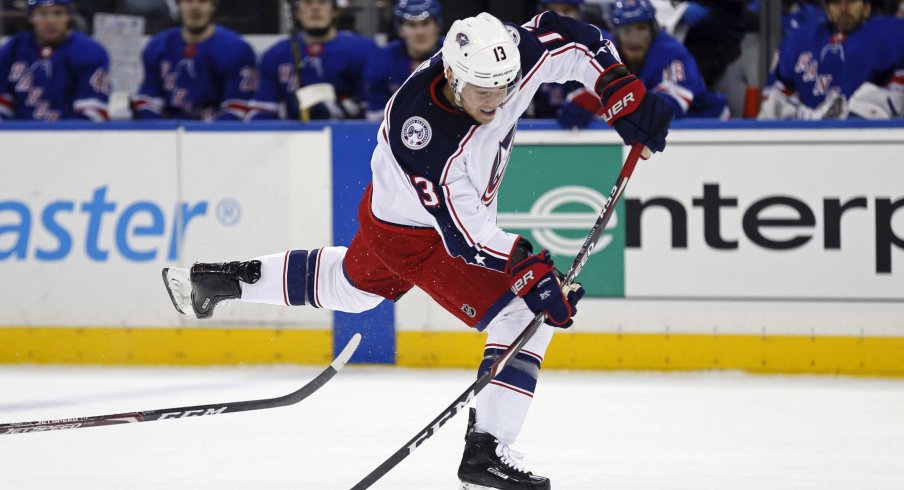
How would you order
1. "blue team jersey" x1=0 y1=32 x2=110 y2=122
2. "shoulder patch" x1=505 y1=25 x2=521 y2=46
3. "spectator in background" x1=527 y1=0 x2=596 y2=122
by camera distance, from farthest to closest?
1. "blue team jersey" x1=0 y1=32 x2=110 y2=122
2. "spectator in background" x1=527 y1=0 x2=596 y2=122
3. "shoulder patch" x1=505 y1=25 x2=521 y2=46

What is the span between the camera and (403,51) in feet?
19.2

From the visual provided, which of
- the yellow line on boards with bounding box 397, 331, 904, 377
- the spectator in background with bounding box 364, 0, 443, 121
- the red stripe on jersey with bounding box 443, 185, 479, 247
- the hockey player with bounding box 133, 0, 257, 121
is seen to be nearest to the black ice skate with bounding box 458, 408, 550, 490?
the red stripe on jersey with bounding box 443, 185, 479, 247

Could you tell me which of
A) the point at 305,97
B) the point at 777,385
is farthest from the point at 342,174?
the point at 777,385

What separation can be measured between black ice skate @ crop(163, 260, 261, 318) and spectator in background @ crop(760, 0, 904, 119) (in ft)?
8.42

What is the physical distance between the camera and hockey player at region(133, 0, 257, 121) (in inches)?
242

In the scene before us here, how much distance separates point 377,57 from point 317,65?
1.08ft

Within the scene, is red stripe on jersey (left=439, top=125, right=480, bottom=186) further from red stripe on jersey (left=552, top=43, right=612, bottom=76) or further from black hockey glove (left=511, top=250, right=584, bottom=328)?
red stripe on jersey (left=552, top=43, right=612, bottom=76)

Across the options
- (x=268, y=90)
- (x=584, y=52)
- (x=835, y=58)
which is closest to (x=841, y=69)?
(x=835, y=58)

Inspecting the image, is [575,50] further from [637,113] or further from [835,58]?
[835,58]

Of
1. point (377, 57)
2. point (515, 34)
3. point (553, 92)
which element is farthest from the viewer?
point (377, 57)

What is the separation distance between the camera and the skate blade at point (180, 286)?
159 inches

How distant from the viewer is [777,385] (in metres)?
5.11

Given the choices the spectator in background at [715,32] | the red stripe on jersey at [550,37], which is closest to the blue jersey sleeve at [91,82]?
the spectator in background at [715,32]

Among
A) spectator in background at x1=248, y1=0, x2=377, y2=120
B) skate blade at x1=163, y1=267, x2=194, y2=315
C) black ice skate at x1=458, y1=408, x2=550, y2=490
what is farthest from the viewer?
→ spectator in background at x1=248, y1=0, x2=377, y2=120
